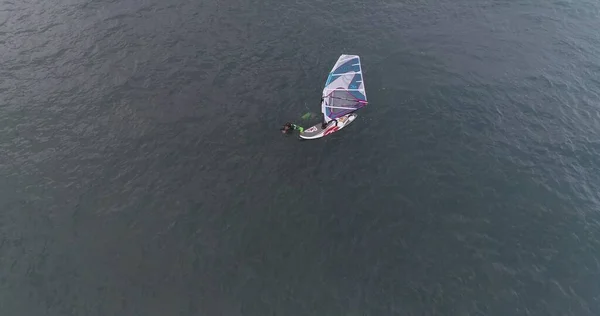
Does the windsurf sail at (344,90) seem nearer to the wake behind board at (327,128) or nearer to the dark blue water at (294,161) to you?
the wake behind board at (327,128)

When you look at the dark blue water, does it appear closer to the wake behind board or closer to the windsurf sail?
the wake behind board

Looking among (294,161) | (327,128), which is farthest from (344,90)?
(294,161)

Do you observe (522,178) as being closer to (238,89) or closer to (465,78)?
(465,78)

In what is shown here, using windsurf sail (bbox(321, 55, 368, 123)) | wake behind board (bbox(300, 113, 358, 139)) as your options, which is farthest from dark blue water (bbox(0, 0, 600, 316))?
windsurf sail (bbox(321, 55, 368, 123))

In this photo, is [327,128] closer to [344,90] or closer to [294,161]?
[344,90]

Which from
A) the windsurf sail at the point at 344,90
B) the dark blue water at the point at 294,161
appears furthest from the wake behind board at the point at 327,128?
the windsurf sail at the point at 344,90
